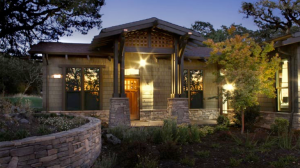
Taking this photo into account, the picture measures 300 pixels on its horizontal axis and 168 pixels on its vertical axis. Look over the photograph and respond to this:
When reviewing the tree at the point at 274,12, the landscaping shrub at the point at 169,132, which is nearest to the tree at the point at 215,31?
the tree at the point at 274,12

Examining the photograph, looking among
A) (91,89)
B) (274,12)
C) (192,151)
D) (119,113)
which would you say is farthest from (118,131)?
(274,12)

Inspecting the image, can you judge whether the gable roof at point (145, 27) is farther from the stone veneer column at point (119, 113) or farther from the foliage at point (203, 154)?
the foliage at point (203, 154)

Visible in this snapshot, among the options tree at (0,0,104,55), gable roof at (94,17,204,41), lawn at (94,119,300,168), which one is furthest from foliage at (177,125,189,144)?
tree at (0,0,104,55)

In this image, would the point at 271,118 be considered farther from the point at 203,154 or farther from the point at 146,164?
the point at 146,164

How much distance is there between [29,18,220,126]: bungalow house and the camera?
34.8 ft

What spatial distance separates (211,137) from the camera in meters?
8.80

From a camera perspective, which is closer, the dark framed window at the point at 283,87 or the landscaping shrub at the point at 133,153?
the landscaping shrub at the point at 133,153

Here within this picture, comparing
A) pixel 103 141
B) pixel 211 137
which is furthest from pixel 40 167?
pixel 211 137

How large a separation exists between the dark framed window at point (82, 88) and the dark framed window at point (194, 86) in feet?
14.1

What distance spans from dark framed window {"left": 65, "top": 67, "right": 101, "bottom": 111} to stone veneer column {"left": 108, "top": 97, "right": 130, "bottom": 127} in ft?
6.96

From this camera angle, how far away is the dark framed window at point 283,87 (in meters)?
10.5

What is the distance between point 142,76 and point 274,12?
12.1 metres

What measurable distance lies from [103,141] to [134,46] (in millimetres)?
4494

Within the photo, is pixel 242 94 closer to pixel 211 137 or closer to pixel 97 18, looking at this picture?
pixel 211 137
